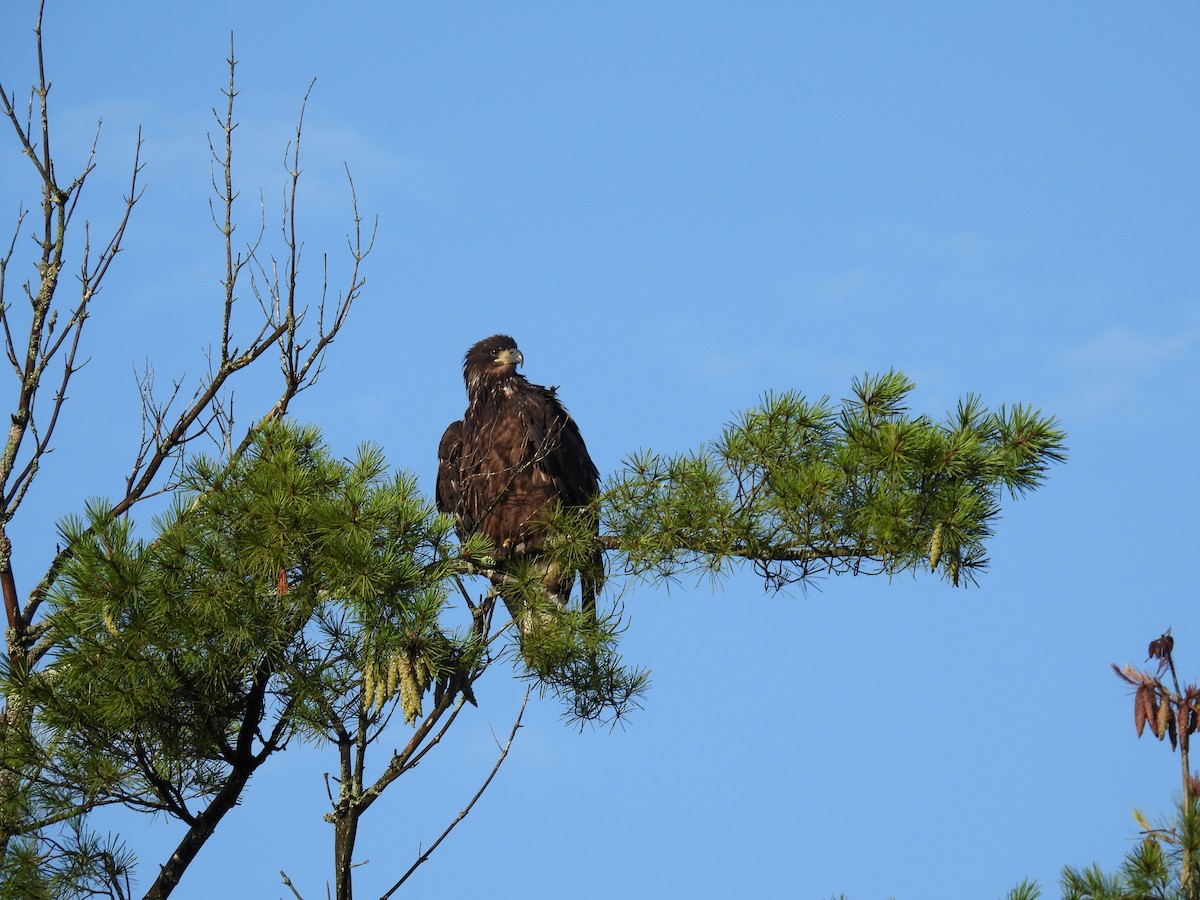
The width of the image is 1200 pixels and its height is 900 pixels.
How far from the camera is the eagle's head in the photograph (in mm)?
7250

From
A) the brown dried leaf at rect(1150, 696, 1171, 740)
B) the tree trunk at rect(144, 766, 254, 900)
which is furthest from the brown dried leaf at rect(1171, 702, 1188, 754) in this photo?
the tree trunk at rect(144, 766, 254, 900)

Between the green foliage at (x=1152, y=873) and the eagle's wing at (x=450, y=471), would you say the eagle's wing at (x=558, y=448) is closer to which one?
the eagle's wing at (x=450, y=471)

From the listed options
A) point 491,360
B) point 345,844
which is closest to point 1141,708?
point 345,844

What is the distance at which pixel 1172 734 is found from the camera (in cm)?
320

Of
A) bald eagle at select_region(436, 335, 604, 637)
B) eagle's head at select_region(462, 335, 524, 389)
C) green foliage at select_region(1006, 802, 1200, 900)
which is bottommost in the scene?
green foliage at select_region(1006, 802, 1200, 900)

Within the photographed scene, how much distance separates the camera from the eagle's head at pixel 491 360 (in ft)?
23.8

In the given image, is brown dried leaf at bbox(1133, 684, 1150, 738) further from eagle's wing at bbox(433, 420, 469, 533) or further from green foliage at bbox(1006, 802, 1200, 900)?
eagle's wing at bbox(433, 420, 469, 533)

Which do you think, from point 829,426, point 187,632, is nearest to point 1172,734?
point 829,426

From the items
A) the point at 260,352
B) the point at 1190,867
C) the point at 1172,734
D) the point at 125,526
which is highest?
the point at 260,352

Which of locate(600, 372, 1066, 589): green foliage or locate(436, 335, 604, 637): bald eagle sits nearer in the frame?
locate(600, 372, 1066, 589): green foliage

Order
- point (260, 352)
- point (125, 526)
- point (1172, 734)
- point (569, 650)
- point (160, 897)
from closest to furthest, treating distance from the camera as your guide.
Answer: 1. point (1172, 734)
2. point (125, 526)
3. point (160, 897)
4. point (569, 650)
5. point (260, 352)

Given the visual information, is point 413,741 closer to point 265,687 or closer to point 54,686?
point 265,687

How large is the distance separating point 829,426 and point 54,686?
2.67 metres

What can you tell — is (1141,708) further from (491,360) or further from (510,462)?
(491,360)
